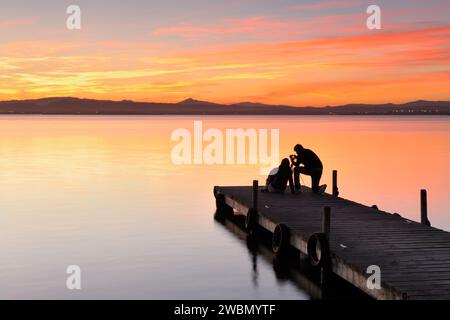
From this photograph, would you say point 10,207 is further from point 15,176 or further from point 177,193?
point 15,176

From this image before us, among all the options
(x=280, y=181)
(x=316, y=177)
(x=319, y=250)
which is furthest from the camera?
(x=280, y=181)

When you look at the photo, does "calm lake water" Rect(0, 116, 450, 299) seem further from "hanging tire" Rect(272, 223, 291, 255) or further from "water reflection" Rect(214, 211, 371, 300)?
"hanging tire" Rect(272, 223, 291, 255)

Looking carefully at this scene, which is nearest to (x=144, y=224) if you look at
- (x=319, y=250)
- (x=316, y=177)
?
(x=316, y=177)

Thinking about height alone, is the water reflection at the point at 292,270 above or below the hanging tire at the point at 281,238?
below

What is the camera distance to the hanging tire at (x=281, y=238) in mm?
17453

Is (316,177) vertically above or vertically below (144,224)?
above

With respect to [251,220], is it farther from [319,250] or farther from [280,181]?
[319,250]

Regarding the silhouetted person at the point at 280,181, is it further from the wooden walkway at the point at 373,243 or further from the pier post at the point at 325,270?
the pier post at the point at 325,270

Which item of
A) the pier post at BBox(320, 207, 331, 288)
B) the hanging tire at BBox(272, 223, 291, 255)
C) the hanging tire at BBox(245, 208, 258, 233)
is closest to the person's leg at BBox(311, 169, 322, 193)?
the hanging tire at BBox(245, 208, 258, 233)

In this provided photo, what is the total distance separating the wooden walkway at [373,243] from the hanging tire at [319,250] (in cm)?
18

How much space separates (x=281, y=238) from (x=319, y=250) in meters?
2.93

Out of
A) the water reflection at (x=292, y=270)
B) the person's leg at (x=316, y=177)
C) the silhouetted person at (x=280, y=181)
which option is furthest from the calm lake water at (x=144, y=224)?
the person's leg at (x=316, y=177)

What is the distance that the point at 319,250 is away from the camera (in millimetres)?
14688
